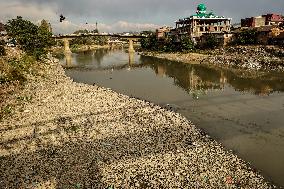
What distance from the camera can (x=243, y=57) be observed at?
5531cm

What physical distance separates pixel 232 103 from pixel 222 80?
45.5 ft

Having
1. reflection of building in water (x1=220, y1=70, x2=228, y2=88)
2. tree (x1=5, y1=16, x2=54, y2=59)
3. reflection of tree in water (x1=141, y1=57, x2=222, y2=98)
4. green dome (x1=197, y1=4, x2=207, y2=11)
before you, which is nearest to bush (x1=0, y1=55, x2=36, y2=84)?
tree (x1=5, y1=16, x2=54, y2=59)

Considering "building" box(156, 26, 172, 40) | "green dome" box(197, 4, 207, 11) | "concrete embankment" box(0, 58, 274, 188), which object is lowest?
"concrete embankment" box(0, 58, 274, 188)

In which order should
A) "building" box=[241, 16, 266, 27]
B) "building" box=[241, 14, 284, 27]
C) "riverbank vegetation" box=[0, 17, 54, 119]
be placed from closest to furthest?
1. "riverbank vegetation" box=[0, 17, 54, 119]
2. "building" box=[241, 16, 266, 27]
3. "building" box=[241, 14, 284, 27]

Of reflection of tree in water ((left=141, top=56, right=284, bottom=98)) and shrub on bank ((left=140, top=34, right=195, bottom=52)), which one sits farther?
shrub on bank ((left=140, top=34, right=195, bottom=52))

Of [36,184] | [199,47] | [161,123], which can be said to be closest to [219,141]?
[161,123]

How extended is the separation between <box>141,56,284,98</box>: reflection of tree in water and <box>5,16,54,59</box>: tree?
2431 cm

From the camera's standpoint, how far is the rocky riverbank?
162 feet

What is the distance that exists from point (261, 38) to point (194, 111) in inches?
1755

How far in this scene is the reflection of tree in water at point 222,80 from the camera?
116 feet

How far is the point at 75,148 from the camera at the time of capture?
16.7m

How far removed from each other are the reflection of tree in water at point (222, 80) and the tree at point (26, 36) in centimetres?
2431

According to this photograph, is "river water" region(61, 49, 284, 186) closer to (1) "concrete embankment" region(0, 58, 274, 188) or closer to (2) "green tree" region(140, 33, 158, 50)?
(1) "concrete embankment" region(0, 58, 274, 188)

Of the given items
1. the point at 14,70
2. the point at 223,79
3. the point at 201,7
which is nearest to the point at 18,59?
the point at 14,70
